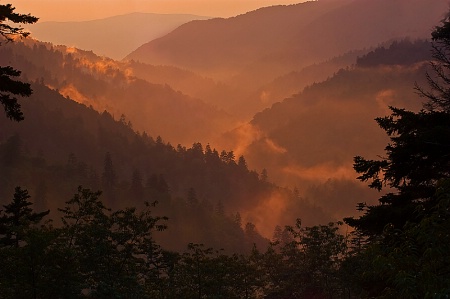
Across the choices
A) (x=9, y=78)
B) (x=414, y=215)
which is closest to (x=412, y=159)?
(x=414, y=215)

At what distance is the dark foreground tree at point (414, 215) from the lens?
9.65 meters

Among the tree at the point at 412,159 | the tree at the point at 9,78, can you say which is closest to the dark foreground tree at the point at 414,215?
the tree at the point at 412,159

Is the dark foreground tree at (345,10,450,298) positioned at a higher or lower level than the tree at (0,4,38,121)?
lower

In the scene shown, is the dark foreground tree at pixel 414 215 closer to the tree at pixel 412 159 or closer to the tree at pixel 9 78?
Result: the tree at pixel 412 159

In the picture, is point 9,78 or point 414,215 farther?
point 414,215

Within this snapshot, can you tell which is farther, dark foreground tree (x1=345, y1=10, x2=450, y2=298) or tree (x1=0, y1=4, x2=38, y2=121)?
tree (x1=0, y1=4, x2=38, y2=121)

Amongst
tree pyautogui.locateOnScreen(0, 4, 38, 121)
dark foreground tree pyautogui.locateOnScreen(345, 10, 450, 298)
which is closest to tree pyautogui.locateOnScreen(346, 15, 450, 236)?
dark foreground tree pyautogui.locateOnScreen(345, 10, 450, 298)

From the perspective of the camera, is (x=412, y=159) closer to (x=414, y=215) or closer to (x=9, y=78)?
(x=414, y=215)

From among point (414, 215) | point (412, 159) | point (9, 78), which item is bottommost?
point (414, 215)

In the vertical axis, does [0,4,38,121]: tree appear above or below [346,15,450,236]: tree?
above

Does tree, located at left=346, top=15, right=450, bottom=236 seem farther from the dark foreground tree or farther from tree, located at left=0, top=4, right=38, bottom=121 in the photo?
tree, located at left=0, top=4, right=38, bottom=121

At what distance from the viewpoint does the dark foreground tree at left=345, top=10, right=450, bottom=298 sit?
965 centimetres

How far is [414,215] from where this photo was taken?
1666cm

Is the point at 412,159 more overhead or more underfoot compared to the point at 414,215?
more overhead
